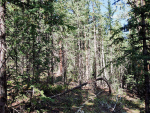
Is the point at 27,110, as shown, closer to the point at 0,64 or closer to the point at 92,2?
the point at 0,64

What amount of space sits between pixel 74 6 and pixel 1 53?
1331cm

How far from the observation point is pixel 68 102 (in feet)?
33.4

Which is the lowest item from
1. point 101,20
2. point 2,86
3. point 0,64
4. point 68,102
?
point 68,102

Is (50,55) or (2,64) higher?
(50,55)

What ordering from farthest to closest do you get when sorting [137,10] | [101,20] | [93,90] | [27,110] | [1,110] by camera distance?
[101,20], [93,90], [137,10], [27,110], [1,110]

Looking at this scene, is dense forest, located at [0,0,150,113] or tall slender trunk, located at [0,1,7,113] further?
dense forest, located at [0,0,150,113]

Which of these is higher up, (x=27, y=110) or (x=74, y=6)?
(x=74, y=6)

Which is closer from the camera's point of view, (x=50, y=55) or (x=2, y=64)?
(x=2, y=64)

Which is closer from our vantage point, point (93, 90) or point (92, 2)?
point (93, 90)

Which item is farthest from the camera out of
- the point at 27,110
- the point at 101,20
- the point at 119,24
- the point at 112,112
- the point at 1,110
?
the point at 119,24

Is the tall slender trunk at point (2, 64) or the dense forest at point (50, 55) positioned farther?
the dense forest at point (50, 55)

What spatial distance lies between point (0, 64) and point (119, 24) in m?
24.1

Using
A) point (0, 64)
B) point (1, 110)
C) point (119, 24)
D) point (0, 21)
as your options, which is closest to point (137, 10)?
point (0, 21)

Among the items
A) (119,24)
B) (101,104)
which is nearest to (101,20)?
(119,24)
